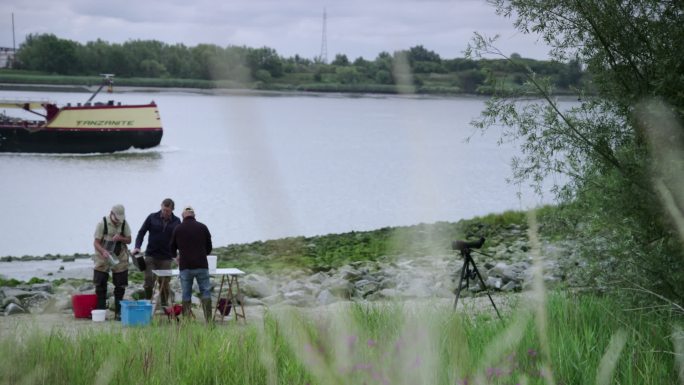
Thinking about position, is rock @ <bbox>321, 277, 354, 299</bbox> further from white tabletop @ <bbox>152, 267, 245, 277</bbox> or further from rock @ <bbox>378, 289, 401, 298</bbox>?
white tabletop @ <bbox>152, 267, 245, 277</bbox>

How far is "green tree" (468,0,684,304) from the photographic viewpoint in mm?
10125

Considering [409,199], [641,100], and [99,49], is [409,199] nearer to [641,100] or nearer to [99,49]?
[99,49]

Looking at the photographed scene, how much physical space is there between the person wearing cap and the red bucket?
0.59 feet

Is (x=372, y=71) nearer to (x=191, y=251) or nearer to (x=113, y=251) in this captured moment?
(x=191, y=251)

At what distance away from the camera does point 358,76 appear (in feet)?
25.3

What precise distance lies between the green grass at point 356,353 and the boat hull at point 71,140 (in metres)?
63.9

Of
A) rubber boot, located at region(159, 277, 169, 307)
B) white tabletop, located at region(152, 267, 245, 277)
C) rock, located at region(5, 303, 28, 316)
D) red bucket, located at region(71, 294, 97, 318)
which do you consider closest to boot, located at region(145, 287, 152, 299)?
rubber boot, located at region(159, 277, 169, 307)

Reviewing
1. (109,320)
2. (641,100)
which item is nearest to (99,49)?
(109,320)

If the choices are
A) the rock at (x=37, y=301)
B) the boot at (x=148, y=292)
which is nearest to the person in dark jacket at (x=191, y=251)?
the boot at (x=148, y=292)

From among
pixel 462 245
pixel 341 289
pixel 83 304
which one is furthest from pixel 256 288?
pixel 341 289

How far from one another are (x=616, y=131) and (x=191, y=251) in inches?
225

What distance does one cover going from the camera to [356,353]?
700 centimetres

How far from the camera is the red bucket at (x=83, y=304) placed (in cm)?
1502

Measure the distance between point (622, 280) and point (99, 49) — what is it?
146 feet
